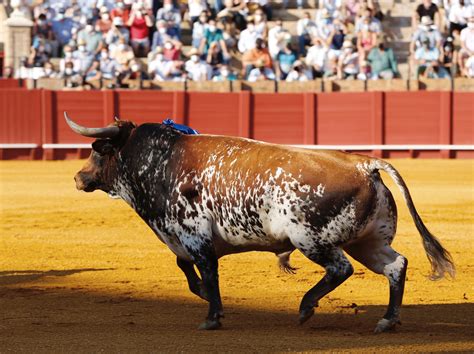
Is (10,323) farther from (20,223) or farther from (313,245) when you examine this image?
(20,223)

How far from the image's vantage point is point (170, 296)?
8.43 metres

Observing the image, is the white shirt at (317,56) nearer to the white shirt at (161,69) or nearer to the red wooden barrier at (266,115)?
the red wooden barrier at (266,115)

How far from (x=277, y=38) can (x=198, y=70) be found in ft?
5.53

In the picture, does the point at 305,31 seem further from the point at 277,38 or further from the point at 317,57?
the point at 277,38

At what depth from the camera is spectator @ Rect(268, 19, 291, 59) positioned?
20.3 m

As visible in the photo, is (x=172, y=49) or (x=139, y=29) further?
(x=139, y=29)

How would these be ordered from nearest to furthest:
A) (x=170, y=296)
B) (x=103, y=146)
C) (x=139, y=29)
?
(x=103, y=146) → (x=170, y=296) → (x=139, y=29)

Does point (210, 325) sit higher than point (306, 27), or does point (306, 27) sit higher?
point (306, 27)

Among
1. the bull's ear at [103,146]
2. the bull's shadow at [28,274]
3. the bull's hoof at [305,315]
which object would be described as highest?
the bull's ear at [103,146]

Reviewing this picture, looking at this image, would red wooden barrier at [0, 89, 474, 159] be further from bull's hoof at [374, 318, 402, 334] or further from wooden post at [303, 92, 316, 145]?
bull's hoof at [374, 318, 402, 334]

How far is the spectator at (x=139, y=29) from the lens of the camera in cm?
2034

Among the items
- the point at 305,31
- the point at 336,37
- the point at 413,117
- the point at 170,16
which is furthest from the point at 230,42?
the point at 413,117

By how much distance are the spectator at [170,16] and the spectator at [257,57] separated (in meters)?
1.33

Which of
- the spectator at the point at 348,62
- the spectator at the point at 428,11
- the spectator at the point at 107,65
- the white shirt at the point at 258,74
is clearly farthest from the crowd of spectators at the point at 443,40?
the spectator at the point at 107,65
